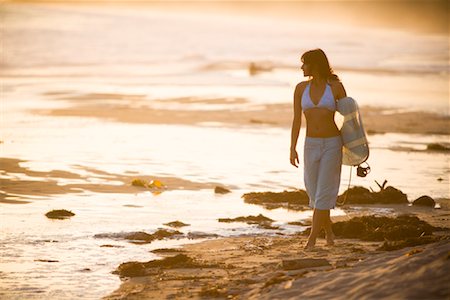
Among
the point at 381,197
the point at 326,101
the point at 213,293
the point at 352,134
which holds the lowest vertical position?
the point at 213,293

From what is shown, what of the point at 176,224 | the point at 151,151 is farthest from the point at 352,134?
the point at 151,151

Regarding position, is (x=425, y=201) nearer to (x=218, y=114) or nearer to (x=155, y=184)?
(x=155, y=184)

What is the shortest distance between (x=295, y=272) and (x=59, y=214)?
3897mm

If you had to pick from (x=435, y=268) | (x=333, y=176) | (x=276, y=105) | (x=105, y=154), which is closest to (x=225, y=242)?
(x=333, y=176)

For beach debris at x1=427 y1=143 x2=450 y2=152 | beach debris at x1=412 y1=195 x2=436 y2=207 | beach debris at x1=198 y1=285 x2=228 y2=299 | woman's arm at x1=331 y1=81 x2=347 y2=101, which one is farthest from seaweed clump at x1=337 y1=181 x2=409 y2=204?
beach debris at x1=427 y1=143 x2=450 y2=152

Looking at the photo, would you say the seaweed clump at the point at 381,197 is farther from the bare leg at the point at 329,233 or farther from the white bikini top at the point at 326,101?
the white bikini top at the point at 326,101

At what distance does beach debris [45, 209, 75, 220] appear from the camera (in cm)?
1039

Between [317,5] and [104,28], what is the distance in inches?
2643

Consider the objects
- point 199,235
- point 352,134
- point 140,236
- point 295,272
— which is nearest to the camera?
point 295,272

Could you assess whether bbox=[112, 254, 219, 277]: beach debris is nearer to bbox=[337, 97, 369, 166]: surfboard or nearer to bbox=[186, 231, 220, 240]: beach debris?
bbox=[186, 231, 220, 240]: beach debris

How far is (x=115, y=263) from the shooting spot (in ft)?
27.4

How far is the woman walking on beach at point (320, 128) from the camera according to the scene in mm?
8227

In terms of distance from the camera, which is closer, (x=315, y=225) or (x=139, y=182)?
(x=315, y=225)

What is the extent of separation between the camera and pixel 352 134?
27.4ft
